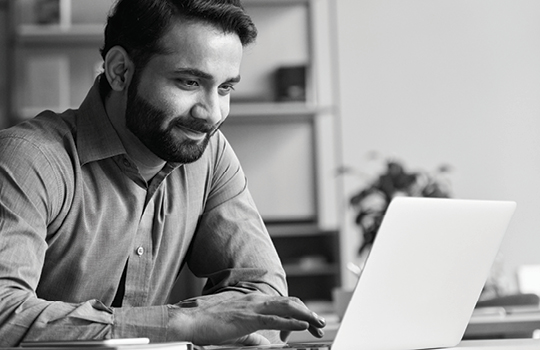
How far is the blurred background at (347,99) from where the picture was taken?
427 centimetres

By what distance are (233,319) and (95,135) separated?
1.83 ft

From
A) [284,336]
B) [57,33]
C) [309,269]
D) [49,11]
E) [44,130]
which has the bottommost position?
[309,269]

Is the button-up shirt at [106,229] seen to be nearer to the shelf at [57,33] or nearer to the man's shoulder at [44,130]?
the man's shoulder at [44,130]

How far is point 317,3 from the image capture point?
4.66 metres

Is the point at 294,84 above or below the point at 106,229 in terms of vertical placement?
above

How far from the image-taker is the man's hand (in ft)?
3.69

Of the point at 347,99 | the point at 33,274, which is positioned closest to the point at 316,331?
the point at 33,274

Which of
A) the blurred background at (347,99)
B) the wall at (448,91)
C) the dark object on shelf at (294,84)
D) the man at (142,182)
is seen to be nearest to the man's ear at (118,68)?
the man at (142,182)

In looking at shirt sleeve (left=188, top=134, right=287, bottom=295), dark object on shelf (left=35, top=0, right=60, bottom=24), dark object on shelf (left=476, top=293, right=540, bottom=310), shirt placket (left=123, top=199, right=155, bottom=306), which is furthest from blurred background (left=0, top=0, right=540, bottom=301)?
shirt placket (left=123, top=199, right=155, bottom=306)

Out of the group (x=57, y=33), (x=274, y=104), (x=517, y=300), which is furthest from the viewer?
(x=274, y=104)

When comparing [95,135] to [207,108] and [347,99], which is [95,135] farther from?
[347,99]

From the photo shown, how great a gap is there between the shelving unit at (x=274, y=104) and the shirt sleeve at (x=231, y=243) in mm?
2524

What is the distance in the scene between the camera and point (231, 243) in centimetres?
161

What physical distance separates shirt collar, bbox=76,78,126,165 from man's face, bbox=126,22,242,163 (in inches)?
2.0
